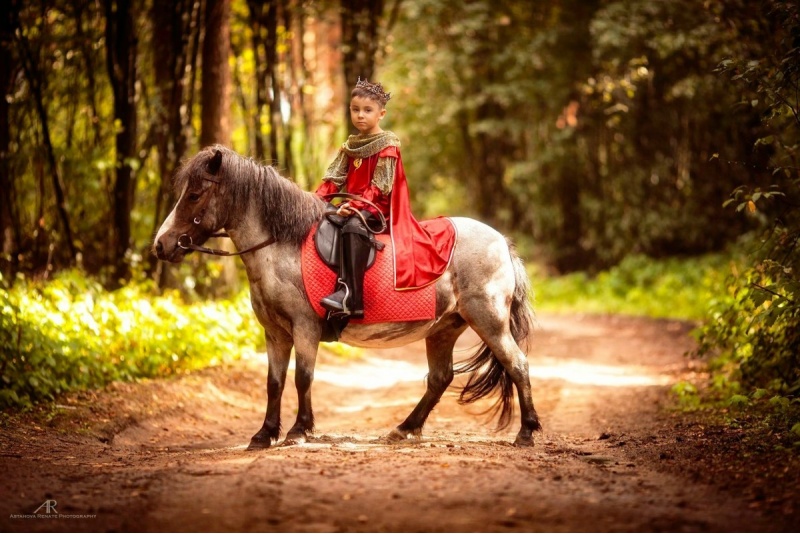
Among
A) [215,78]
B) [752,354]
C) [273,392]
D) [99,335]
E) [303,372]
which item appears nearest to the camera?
[303,372]

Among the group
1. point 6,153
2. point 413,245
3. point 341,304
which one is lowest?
point 341,304

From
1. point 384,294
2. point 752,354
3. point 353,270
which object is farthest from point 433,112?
point 353,270

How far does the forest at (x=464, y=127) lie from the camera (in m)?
8.32

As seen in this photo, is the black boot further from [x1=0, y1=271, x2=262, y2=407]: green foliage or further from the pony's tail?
[x1=0, y1=271, x2=262, y2=407]: green foliage

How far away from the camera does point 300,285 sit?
6.12 m

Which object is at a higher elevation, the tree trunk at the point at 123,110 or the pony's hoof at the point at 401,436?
the tree trunk at the point at 123,110

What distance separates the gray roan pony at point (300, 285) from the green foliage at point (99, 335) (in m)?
2.45

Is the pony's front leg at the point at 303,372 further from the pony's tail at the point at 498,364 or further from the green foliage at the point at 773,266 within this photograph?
the green foliage at the point at 773,266

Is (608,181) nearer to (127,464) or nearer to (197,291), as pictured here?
(197,291)

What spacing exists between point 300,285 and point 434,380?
1513 mm

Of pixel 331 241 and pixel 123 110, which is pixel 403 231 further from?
pixel 123 110

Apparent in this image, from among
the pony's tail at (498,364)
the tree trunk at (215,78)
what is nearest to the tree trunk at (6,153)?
the tree trunk at (215,78)

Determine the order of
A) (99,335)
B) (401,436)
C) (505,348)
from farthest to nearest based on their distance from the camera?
1. (99,335)
2. (401,436)
3. (505,348)

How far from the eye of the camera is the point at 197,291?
38.2ft
